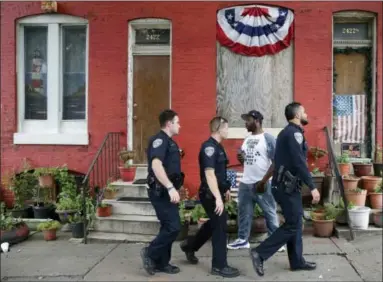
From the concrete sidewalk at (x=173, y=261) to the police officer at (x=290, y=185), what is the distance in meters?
0.33

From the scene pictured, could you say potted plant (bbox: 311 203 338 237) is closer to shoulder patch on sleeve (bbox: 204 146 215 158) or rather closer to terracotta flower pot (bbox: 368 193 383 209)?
terracotta flower pot (bbox: 368 193 383 209)

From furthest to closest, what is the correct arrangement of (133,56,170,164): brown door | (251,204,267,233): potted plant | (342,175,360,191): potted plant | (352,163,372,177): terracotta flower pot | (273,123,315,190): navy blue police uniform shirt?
(133,56,170,164): brown door
(352,163,372,177): terracotta flower pot
(342,175,360,191): potted plant
(251,204,267,233): potted plant
(273,123,315,190): navy blue police uniform shirt

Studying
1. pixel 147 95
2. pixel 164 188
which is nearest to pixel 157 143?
pixel 164 188

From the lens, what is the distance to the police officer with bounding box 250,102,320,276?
5625 mm

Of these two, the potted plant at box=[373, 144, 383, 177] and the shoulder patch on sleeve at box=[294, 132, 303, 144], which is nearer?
the shoulder patch on sleeve at box=[294, 132, 303, 144]

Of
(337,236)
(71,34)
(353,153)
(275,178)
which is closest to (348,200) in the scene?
(337,236)

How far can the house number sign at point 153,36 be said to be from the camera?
9383 millimetres

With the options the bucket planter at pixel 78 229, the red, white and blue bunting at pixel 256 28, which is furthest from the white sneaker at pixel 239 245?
the red, white and blue bunting at pixel 256 28

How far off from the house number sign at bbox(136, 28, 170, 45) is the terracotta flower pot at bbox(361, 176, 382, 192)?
14.8 feet

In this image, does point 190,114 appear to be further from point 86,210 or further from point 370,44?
point 370,44

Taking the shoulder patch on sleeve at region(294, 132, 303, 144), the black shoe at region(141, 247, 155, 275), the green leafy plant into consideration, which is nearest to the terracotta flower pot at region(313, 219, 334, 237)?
the shoulder patch on sleeve at region(294, 132, 303, 144)

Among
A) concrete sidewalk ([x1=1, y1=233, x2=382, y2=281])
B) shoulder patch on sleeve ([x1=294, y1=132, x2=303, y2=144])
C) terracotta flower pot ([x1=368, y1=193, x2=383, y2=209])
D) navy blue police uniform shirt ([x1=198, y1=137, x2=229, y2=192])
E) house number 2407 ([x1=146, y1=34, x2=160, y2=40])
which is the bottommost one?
concrete sidewalk ([x1=1, y1=233, x2=382, y2=281])

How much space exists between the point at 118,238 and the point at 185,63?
3514 millimetres

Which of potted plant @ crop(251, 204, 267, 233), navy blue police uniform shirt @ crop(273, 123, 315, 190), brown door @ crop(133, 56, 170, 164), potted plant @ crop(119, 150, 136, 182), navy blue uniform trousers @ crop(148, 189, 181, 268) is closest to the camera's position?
navy blue police uniform shirt @ crop(273, 123, 315, 190)
